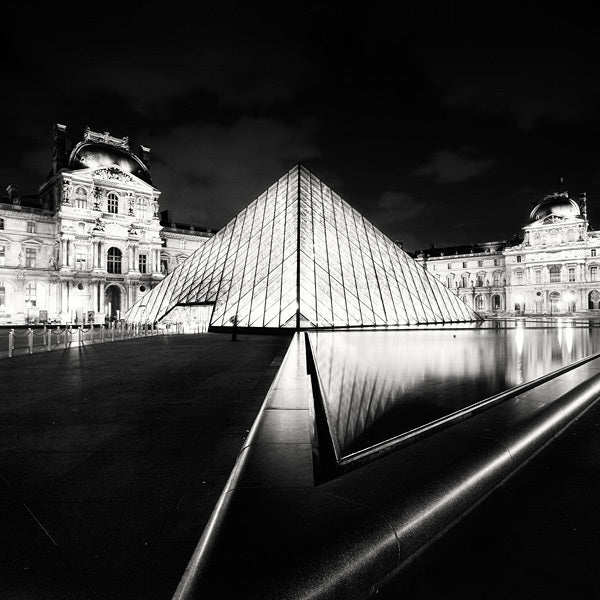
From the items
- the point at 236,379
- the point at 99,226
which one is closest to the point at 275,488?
the point at 236,379

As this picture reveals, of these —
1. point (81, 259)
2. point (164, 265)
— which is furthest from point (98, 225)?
point (164, 265)

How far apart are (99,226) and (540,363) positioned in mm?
41686

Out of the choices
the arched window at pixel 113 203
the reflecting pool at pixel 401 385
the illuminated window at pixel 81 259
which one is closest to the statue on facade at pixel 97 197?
the arched window at pixel 113 203

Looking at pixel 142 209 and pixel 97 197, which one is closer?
pixel 97 197

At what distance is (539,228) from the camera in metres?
58.7

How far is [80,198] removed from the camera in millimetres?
39406

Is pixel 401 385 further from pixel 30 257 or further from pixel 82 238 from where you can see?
pixel 30 257

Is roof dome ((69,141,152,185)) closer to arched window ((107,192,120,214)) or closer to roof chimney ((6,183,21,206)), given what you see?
arched window ((107,192,120,214))

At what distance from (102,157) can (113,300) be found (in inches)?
578

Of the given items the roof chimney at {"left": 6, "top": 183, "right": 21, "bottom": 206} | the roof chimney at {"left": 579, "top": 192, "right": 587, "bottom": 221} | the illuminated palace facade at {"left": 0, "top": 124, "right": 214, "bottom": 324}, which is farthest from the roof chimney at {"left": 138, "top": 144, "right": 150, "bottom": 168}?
the roof chimney at {"left": 579, "top": 192, "right": 587, "bottom": 221}

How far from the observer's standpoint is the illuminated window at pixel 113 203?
41575mm

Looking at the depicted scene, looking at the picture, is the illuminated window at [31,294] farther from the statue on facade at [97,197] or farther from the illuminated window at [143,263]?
the illuminated window at [143,263]

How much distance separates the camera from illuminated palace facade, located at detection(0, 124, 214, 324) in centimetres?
3806

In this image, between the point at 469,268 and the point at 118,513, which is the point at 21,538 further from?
the point at 469,268
